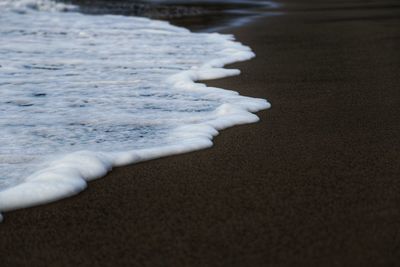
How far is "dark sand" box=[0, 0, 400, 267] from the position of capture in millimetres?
1664

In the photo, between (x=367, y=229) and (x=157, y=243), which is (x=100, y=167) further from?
(x=367, y=229)

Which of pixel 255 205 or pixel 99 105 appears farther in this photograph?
pixel 99 105

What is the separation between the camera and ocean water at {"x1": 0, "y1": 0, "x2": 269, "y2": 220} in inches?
95.1

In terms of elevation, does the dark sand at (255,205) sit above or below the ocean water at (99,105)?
above

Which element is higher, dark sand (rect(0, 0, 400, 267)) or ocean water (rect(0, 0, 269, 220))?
dark sand (rect(0, 0, 400, 267))

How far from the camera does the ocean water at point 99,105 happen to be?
2.41 m

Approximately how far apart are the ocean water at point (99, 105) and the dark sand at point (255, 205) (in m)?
0.13

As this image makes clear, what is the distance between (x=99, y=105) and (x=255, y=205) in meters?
1.77

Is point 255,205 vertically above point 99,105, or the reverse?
point 255,205

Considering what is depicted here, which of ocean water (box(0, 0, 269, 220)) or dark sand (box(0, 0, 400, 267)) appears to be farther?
Answer: ocean water (box(0, 0, 269, 220))

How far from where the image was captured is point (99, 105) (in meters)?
3.55

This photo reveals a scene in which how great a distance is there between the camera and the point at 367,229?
5.80ft

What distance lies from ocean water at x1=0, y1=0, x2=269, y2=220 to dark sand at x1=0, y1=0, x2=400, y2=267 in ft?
0.42

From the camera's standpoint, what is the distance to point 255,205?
1.98 meters
